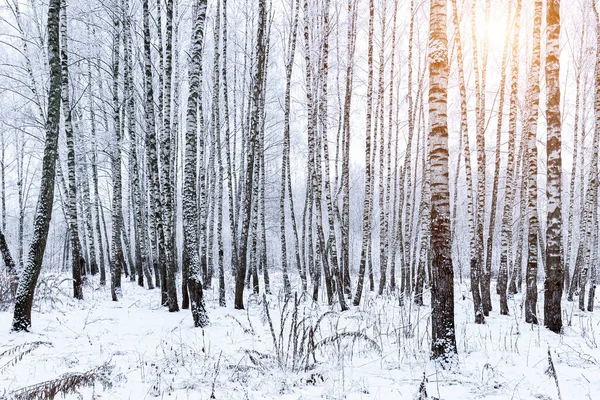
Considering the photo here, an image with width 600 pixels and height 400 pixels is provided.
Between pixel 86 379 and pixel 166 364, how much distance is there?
953 mm

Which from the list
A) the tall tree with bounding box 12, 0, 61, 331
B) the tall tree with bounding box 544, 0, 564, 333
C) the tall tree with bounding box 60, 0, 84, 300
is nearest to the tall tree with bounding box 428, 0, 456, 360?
the tall tree with bounding box 544, 0, 564, 333

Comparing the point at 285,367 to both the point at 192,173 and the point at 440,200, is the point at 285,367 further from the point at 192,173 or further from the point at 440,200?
the point at 192,173

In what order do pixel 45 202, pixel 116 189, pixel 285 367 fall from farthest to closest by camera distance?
pixel 116 189 → pixel 45 202 → pixel 285 367

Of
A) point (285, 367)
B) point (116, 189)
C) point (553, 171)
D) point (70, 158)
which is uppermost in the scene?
point (70, 158)

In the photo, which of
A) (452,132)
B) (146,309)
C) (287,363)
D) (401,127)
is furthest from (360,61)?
(287,363)

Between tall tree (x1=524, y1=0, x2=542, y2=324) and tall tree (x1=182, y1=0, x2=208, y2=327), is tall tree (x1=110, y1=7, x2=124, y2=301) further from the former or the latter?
tall tree (x1=524, y1=0, x2=542, y2=324)

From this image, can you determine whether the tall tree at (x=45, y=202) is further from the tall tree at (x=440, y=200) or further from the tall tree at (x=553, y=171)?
the tall tree at (x=553, y=171)

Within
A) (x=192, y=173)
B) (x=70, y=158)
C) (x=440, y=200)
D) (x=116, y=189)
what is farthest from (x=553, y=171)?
(x=116, y=189)

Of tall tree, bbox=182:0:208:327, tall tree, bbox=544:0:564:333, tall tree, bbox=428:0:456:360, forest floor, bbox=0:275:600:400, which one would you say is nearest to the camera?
forest floor, bbox=0:275:600:400

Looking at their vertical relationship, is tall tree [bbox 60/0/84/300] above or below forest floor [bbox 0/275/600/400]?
above

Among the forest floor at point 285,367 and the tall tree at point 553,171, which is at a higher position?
the tall tree at point 553,171

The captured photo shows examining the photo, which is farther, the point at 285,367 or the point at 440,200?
the point at 440,200

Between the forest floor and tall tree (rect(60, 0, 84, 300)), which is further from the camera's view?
tall tree (rect(60, 0, 84, 300))

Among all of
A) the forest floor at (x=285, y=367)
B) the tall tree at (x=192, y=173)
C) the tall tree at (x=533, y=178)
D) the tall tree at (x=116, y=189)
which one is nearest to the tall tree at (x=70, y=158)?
the tall tree at (x=116, y=189)
